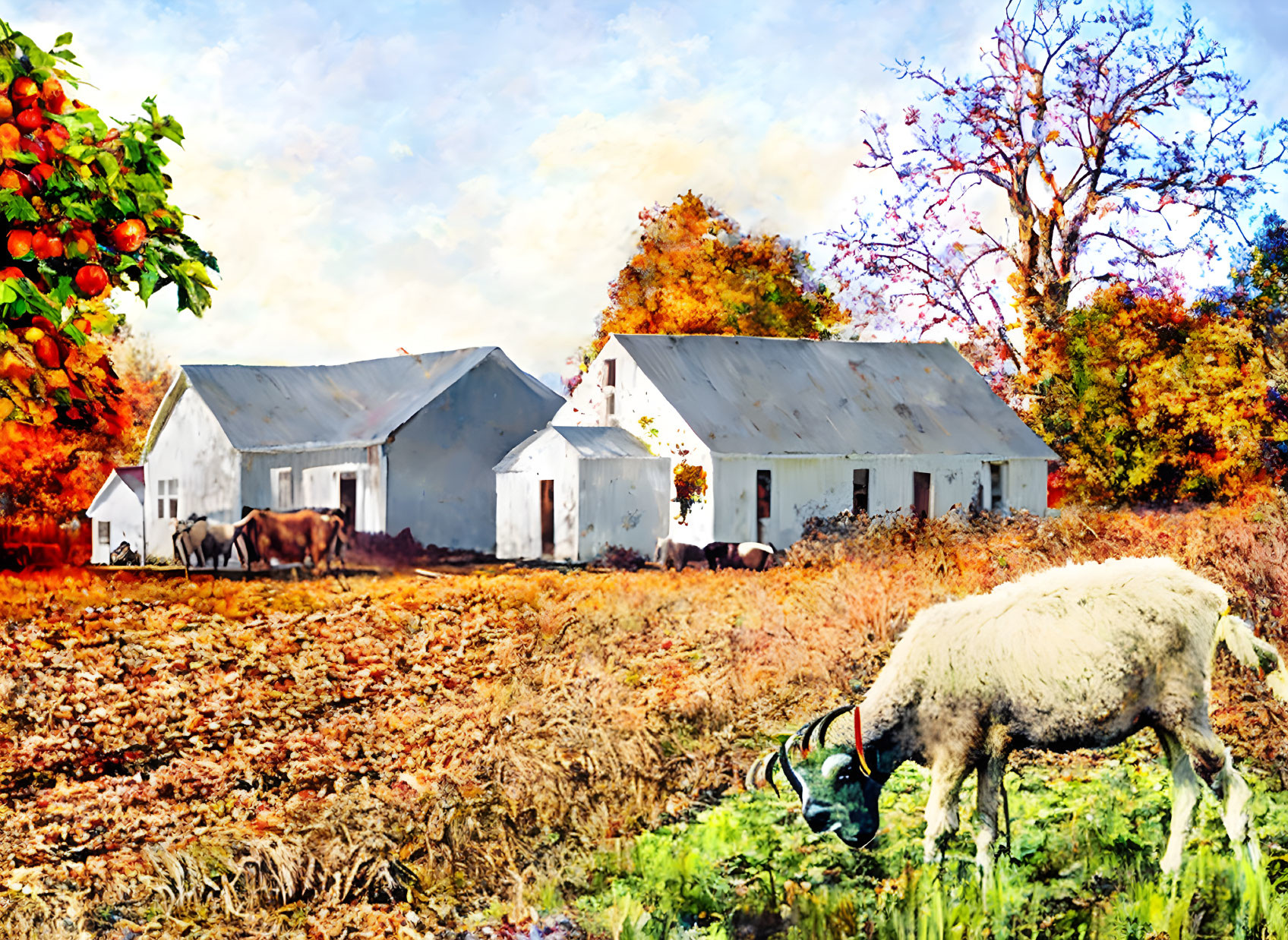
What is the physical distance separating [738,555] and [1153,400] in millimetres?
12063

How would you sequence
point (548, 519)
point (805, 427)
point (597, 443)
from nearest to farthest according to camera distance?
point (597, 443) < point (548, 519) < point (805, 427)

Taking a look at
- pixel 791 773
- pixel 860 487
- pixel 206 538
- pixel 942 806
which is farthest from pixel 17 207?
pixel 860 487

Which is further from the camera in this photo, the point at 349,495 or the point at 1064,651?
the point at 349,495

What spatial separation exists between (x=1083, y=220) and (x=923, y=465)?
10876 mm

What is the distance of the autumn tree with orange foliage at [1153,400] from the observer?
26.4 m

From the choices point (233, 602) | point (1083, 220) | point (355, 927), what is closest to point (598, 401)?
point (233, 602)

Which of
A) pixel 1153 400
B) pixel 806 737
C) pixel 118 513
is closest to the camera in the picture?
pixel 806 737

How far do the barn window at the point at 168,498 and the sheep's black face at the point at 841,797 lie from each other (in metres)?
29.4

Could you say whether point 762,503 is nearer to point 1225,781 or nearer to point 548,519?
point 548,519

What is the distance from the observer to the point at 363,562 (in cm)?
2689

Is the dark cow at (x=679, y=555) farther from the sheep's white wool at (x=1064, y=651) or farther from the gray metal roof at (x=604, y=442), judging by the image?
the sheep's white wool at (x=1064, y=651)

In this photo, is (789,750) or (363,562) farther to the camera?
(363,562)

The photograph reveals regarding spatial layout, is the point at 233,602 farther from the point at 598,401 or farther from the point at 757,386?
the point at 757,386

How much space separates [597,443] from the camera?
26672 mm
